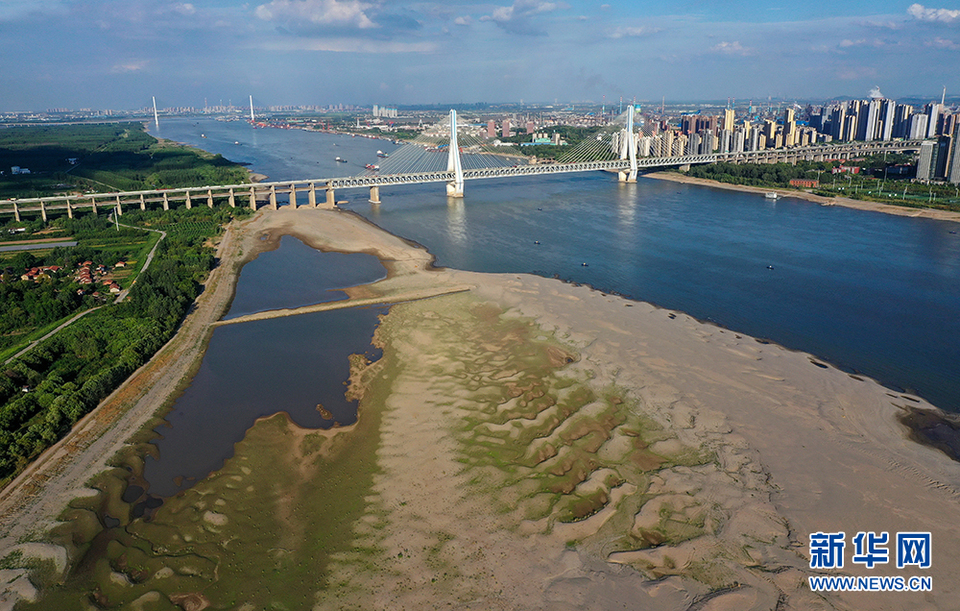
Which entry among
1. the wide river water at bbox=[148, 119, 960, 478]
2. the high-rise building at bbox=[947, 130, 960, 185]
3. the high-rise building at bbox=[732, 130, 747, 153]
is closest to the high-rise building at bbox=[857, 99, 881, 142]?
the high-rise building at bbox=[732, 130, 747, 153]

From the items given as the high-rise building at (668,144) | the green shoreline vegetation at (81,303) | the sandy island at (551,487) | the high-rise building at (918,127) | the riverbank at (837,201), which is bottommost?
the sandy island at (551,487)

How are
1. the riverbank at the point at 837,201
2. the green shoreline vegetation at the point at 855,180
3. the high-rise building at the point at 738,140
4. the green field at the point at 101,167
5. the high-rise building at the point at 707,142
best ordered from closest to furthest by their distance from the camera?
the riverbank at the point at 837,201, the green shoreline vegetation at the point at 855,180, the green field at the point at 101,167, the high-rise building at the point at 707,142, the high-rise building at the point at 738,140

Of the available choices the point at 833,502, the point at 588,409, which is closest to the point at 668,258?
the point at 588,409

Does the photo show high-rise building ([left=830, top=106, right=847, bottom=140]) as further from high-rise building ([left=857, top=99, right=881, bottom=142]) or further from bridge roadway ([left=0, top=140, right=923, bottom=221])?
bridge roadway ([left=0, top=140, right=923, bottom=221])

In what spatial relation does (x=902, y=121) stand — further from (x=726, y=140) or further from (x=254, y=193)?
(x=254, y=193)

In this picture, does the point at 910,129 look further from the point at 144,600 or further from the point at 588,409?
the point at 144,600

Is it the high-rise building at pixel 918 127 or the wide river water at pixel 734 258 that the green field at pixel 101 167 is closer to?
the wide river water at pixel 734 258

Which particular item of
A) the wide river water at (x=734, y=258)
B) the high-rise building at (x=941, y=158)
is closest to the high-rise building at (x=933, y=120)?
the high-rise building at (x=941, y=158)

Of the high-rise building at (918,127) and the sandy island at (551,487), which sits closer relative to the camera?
the sandy island at (551,487)
